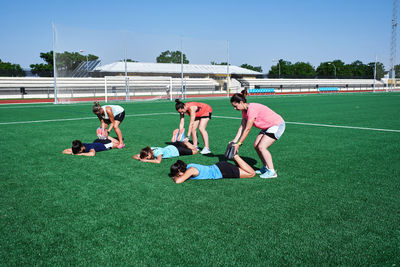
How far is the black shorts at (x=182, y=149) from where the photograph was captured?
7298 mm

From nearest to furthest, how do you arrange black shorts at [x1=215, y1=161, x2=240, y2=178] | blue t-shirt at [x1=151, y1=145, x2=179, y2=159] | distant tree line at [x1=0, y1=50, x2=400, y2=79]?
Result: black shorts at [x1=215, y1=161, x2=240, y2=178] → blue t-shirt at [x1=151, y1=145, x2=179, y2=159] → distant tree line at [x1=0, y1=50, x2=400, y2=79]

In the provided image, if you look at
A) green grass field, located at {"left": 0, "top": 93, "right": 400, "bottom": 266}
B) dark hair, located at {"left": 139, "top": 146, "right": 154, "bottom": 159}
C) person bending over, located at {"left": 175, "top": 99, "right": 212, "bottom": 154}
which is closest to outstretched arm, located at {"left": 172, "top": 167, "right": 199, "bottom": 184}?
green grass field, located at {"left": 0, "top": 93, "right": 400, "bottom": 266}

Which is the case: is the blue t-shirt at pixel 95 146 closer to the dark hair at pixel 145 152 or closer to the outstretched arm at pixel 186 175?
the dark hair at pixel 145 152

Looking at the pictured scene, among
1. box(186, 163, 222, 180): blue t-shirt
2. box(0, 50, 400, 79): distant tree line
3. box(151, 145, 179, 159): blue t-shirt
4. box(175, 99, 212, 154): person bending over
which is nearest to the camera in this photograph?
box(186, 163, 222, 180): blue t-shirt

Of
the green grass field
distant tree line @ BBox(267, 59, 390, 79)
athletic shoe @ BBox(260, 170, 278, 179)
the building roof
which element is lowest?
the green grass field

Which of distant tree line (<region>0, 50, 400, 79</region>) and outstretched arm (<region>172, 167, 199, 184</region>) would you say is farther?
distant tree line (<region>0, 50, 400, 79</region>)

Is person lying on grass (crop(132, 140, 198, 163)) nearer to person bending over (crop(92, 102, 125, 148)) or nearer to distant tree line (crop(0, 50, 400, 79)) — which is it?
person bending over (crop(92, 102, 125, 148))

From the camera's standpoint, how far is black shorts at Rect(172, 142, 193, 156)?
23.9 ft

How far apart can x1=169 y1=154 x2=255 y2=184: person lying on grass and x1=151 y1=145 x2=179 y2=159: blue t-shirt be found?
4.83 ft

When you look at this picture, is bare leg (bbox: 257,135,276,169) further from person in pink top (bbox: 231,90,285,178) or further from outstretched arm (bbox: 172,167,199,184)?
outstretched arm (bbox: 172,167,199,184)

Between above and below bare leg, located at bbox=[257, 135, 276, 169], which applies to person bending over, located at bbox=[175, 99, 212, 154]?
above

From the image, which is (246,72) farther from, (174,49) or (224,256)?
(224,256)

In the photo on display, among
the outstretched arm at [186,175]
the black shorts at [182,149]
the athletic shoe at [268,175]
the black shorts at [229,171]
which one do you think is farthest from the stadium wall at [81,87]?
the athletic shoe at [268,175]

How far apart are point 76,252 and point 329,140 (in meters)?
8.07
